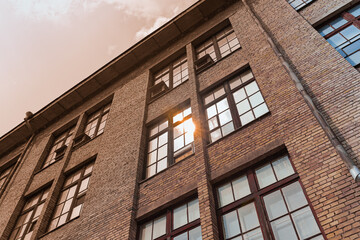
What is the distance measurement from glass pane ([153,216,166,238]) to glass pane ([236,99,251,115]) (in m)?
3.57

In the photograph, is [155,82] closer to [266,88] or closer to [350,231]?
[266,88]

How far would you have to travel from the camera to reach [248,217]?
6.62 meters

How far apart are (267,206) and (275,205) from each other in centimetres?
17

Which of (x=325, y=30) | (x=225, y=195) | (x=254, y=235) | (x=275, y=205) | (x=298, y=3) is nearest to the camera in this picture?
(x=254, y=235)

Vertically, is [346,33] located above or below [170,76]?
below

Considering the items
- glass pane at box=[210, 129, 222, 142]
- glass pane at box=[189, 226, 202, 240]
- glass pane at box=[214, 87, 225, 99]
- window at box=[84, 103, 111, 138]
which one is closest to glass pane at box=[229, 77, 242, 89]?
glass pane at box=[214, 87, 225, 99]

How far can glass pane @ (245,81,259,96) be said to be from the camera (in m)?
9.52

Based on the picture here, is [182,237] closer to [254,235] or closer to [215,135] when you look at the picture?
[254,235]

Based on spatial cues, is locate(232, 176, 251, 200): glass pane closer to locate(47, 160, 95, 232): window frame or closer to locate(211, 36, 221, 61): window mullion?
locate(47, 160, 95, 232): window frame

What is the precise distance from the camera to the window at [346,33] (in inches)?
332

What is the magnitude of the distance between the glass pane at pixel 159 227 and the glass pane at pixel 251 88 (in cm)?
426

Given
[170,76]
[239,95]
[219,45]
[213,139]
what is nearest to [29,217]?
[170,76]

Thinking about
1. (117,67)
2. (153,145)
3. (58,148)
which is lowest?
(153,145)

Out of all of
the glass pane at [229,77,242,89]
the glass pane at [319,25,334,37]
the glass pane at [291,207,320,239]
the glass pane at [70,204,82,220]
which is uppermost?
the glass pane at [319,25,334,37]
